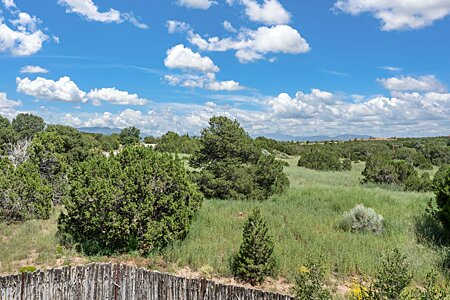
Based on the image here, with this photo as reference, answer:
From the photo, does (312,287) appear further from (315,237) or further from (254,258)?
(315,237)

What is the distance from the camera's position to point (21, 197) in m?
10.2

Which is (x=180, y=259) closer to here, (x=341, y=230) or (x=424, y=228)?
(x=341, y=230)

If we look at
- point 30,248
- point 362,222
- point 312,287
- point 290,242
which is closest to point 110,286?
point 312,287

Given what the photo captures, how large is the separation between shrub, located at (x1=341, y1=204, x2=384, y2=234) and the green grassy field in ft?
0.84

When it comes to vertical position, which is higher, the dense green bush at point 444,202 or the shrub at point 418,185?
the dense green bush at point 444,202

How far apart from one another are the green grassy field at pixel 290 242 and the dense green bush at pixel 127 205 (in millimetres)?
476

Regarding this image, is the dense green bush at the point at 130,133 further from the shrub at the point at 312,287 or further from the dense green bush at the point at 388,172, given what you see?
the shrub at the point at 312,287

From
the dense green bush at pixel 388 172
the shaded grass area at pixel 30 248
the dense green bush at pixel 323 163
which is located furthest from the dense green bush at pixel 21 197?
the dense green bush at pixel 323 163

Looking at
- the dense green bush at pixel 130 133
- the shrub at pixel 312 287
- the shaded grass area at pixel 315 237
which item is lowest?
the shaded grass area at pixel 315 237

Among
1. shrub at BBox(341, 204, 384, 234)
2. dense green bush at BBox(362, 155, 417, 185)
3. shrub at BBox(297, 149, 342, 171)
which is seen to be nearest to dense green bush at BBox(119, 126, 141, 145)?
shrub at BBox(297, 149, 342, 171)

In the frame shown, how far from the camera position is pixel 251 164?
13953 millimetres

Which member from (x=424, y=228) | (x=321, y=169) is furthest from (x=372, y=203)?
(x=321, y=169)

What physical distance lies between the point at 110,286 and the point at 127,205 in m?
2.23

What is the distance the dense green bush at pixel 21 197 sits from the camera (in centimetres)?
1009
